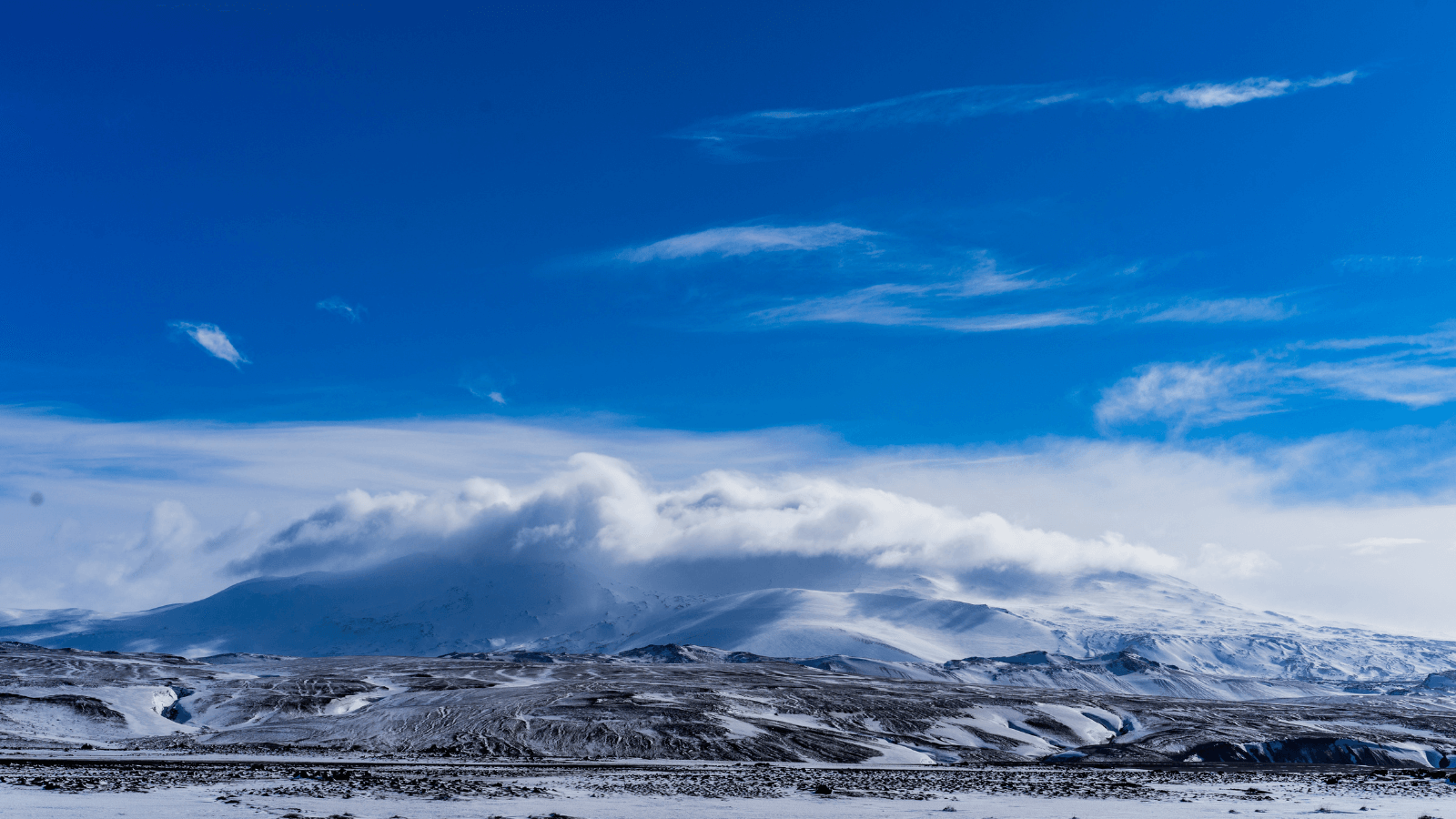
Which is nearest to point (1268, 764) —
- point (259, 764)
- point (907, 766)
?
point (907, 766)

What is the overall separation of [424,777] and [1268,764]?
175 feet

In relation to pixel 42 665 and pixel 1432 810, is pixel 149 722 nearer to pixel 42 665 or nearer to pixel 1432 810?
pixel 42 665

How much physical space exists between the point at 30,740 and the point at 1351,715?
401ft

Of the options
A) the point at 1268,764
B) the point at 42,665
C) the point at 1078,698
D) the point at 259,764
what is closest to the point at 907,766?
the point at 1268,764

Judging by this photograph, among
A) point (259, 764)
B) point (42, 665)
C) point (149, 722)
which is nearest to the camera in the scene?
point (259, 764)

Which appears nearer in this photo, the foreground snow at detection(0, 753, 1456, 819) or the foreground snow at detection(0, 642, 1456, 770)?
the foreground snow at detection(0, 753, 1456, 819)

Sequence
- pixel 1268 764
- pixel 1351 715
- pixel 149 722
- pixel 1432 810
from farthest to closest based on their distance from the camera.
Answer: pixel 1351 715
pixel 149 722
pixel 1268 764
pixel 1432 810

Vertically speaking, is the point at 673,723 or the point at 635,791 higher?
the point at 635,791

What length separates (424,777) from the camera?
3934 cm

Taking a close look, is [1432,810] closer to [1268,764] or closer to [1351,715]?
[1268,764]

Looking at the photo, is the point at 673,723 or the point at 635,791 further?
the point at 673,723

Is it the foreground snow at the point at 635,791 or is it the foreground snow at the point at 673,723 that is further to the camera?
the foreground snow at the point at 673,723

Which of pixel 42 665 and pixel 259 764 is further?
pixel 42 665

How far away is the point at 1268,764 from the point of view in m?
61.6
